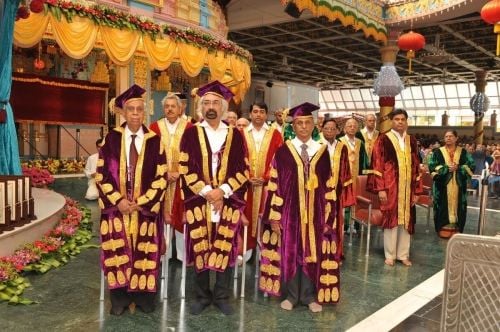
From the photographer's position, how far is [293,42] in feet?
55.2

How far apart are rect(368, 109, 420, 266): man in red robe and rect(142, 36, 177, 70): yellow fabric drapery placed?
5.34 m

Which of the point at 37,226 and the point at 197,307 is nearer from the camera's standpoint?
the point at 197,307

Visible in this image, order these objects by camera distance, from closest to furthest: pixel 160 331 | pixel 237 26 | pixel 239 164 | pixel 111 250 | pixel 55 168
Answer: pixel 160 331, pixel 111 250, pixel 239 164, pixel 55 168, pixel 237 26

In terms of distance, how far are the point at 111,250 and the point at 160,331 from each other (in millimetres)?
654

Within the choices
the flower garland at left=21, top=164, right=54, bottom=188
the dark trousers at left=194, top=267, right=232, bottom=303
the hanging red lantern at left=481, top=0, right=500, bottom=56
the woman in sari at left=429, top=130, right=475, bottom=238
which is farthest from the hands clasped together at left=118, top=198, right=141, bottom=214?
the hanging red lantern at left=481, top=0, right=500, bottom=56

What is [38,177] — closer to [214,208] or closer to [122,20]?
[122,20]

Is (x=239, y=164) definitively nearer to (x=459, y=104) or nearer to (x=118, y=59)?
(x=118, y=59)

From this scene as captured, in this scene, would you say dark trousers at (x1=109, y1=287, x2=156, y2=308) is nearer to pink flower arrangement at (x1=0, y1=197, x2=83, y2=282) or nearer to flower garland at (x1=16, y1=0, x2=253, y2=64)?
pink flower arrangement at (x1=0, y1=197, x2=83, y2=282)

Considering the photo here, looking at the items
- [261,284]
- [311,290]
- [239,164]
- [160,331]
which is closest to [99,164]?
[239,164]

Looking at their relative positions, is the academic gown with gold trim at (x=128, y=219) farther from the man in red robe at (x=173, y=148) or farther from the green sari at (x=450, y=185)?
the green sari at (x=450, y=185)

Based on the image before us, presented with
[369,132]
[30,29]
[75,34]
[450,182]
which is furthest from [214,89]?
[75,34]

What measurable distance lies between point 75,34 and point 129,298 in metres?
5.62

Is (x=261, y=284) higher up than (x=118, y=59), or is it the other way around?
(x=118, y=59)

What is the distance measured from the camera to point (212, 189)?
3.33 metres
